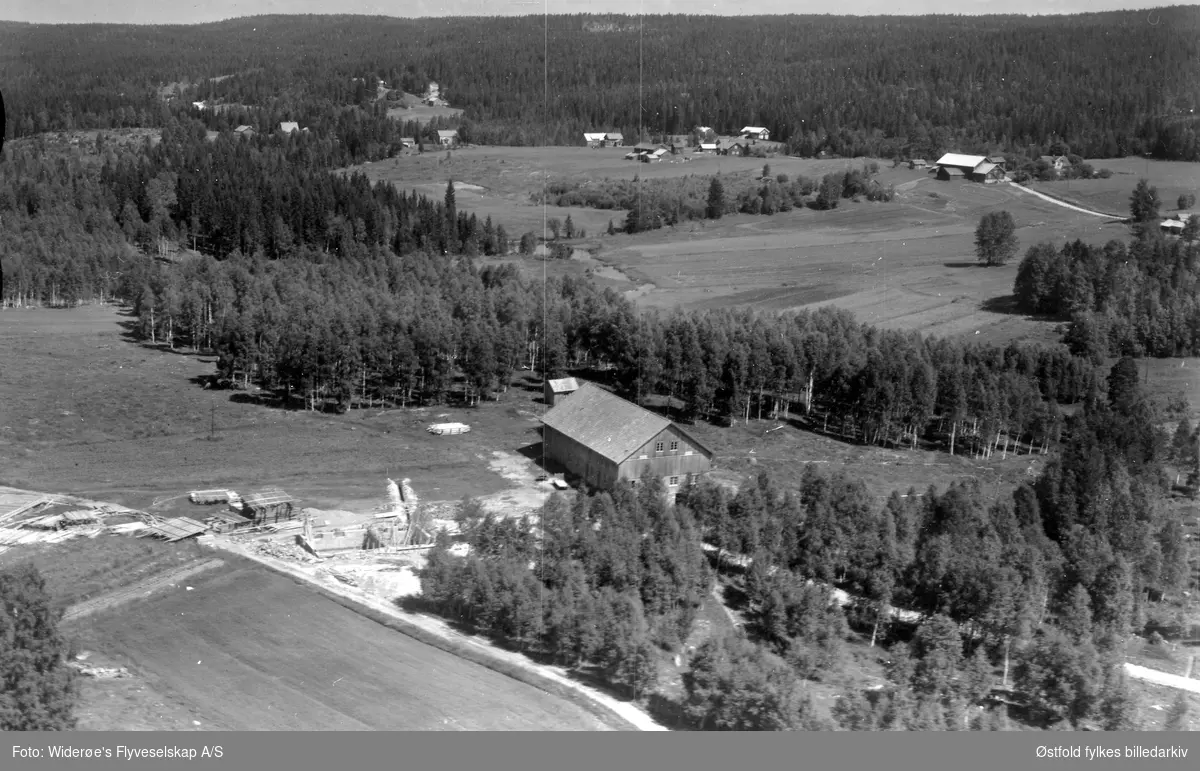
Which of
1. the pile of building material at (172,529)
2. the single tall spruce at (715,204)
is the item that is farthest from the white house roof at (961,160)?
the pile of building material at (172,529)

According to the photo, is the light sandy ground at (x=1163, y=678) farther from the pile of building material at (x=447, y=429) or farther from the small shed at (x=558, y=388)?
the pile of building material at (x=447, y=429)

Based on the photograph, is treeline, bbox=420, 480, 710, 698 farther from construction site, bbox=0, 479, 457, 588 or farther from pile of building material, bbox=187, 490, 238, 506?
pile of building material, bbox=187, 490, 238, 506

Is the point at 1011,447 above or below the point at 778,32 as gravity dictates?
below

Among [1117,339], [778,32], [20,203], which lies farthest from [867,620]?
[778,32]

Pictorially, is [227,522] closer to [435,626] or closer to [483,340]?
[435,626]

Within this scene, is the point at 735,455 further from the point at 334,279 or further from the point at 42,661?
the point at 334,279

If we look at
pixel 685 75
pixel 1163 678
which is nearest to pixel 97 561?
pixel 1163 678

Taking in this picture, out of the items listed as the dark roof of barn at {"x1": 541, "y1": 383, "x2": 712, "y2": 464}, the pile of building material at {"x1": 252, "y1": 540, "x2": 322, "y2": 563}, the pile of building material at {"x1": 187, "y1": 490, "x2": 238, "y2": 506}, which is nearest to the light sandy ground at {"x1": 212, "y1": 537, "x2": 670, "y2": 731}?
the pile of building material at {"x1": 252, "y1": 540, "x2": 322, "y2": 563}
